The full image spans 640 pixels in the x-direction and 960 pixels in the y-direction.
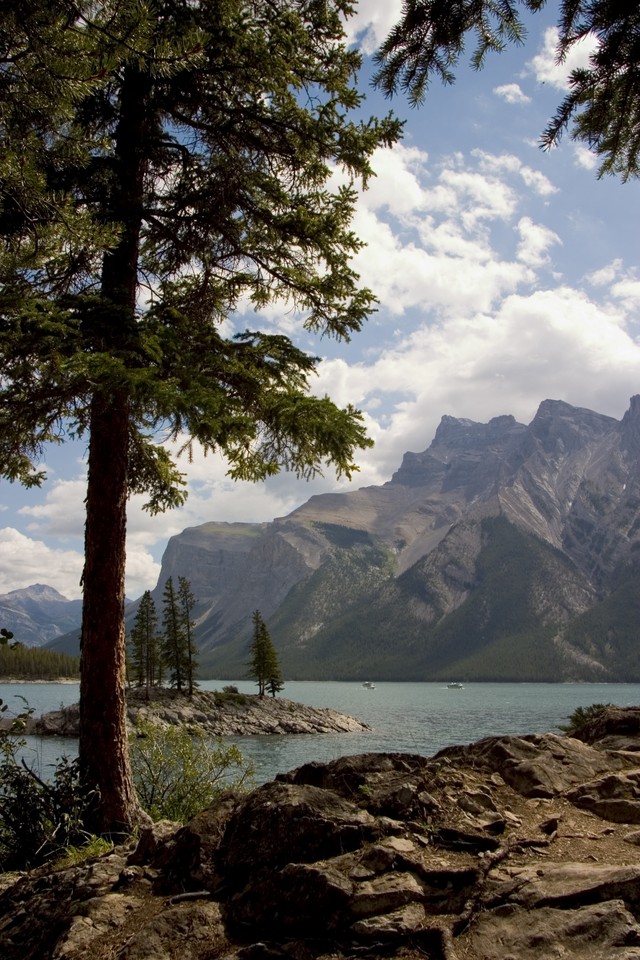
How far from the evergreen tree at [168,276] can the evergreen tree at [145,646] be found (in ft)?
230

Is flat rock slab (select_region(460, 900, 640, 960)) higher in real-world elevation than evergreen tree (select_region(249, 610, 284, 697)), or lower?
higher

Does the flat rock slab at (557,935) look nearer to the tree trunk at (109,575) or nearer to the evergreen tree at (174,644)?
the tree trunk at (109,575)

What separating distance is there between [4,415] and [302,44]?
6.90 meters

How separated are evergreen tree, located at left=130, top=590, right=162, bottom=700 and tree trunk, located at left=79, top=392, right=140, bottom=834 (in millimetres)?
70147

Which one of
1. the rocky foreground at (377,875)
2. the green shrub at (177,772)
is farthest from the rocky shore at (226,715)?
the rocky foreground at (377,875)


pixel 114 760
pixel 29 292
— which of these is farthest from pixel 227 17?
pixel 114 760

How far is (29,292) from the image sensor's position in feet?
29.1

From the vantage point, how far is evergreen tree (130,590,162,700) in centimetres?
7669

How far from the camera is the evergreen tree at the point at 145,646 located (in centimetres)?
7669

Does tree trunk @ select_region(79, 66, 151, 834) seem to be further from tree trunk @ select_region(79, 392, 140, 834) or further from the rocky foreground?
the rocky foreground

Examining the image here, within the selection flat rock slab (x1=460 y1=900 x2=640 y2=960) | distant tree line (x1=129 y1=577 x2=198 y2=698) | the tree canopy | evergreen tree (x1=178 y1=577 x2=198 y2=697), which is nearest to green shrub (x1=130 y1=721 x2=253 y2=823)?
flat rock slab (x1=460 y1=900 x2=640 y2=960)

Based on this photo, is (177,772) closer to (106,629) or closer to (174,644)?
(106,629)

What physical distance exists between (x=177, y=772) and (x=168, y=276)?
8264mm

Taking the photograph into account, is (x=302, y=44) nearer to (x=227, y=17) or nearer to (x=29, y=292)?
(x=227, y=17)
